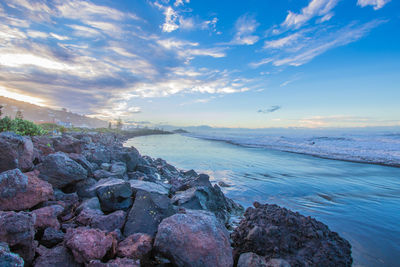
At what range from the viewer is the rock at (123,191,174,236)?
345 cm

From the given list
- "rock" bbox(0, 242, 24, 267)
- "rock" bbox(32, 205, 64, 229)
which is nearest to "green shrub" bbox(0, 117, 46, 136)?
"rock" bbox(32, 205, 64, 229)

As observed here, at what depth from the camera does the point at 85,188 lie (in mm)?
4906

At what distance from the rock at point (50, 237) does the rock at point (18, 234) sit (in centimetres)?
36

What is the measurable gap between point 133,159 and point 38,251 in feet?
23.4

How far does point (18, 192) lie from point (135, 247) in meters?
2.39

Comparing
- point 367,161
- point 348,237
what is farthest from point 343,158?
point 348,237

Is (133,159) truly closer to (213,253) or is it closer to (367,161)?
(213,253)

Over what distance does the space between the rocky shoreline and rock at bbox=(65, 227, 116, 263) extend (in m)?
0.01

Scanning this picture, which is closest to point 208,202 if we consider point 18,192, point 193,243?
point 193,243

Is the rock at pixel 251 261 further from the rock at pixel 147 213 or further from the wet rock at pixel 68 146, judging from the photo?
the wet rock at pixel 68 146

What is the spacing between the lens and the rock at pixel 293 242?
3.05 meters

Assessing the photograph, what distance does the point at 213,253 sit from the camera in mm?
2758

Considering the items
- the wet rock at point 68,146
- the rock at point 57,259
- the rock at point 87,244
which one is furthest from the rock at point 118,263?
the wet rock at point 68,146

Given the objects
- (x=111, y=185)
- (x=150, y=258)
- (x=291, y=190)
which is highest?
(x=111, y=185)
